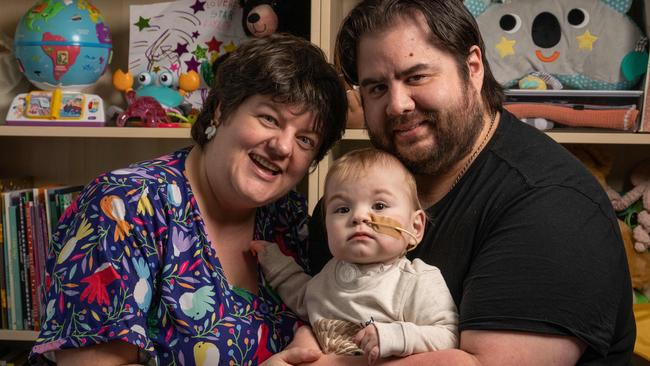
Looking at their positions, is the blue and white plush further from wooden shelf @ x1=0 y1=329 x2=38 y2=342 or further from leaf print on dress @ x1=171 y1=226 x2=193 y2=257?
wooden shelf @ x1=0 y1=329 x2=38 y2=342

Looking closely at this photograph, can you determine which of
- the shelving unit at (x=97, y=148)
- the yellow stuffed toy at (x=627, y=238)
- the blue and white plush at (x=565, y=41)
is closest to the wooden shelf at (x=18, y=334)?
the shelving unit at (x=97, y=148)

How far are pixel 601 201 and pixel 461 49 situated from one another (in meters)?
A: 0.40

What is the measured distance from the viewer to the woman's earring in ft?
4.58

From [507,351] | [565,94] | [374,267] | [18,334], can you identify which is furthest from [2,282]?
[565,94]

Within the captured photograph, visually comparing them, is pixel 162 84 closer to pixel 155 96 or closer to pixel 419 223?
pixel 155 96

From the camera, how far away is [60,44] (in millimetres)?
1995

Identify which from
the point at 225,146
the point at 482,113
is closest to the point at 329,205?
the point at 225,146

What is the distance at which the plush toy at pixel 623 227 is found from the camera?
1.98m

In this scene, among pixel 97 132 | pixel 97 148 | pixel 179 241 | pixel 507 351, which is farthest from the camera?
pixel 97 148

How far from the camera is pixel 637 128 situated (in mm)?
1827

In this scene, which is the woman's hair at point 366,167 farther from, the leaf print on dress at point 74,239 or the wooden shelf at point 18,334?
the wooden shelf at point 18,334

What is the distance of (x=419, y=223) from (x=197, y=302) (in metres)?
0.44

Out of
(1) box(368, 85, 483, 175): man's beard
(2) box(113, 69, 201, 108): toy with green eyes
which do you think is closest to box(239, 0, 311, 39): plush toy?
(2) box(113, 69, 201, 108): toy with green eyes

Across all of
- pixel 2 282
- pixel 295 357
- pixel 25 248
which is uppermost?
pixel 295 357
